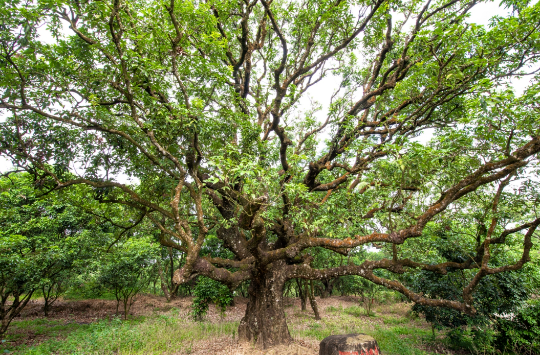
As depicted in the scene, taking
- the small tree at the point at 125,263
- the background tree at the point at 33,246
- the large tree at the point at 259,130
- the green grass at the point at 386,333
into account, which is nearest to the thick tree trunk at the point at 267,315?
the large tree at the point at 259,130

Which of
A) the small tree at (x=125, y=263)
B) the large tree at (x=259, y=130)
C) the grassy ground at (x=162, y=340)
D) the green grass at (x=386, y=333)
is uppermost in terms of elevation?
the large tree at (x=259, y=130)

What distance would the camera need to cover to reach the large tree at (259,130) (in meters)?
4.75

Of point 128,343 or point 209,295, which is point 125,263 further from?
point 128,343

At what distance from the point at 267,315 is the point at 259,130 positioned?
526 centimetres

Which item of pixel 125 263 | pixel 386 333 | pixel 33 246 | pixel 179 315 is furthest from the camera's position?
pixel 179 315

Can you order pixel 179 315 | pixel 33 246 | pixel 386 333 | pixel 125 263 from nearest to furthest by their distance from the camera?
pixel 386 333 → pixel 33 246 → pixel 125 263 → pixel 179 315

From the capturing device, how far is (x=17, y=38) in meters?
4.69

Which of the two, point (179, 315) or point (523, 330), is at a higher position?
point (523, 330)

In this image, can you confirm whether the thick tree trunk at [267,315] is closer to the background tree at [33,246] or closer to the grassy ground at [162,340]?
the grassy ground at [162,340]

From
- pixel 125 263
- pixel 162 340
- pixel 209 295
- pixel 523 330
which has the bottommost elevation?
pixel 162 340

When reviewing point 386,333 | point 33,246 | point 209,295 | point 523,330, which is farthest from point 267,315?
point 33,246

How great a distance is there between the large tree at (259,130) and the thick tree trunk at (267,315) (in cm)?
4

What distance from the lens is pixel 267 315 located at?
7133 millimetres

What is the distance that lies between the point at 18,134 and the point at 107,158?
1.69 m
